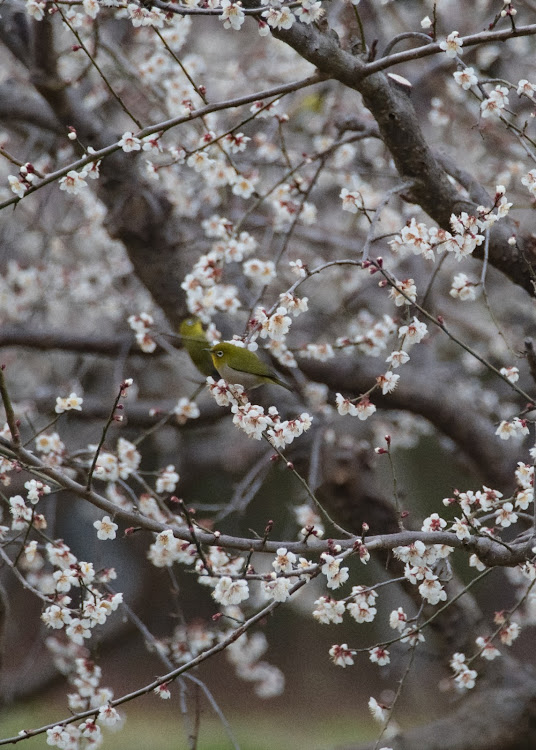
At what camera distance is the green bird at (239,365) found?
7.84ft

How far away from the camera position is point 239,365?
2.42m

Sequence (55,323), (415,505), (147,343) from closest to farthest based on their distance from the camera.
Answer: (147,343) < (55,323) < (415,505)


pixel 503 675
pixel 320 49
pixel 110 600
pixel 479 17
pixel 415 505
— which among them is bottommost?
pixel 503 675

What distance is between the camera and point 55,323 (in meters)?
6.86

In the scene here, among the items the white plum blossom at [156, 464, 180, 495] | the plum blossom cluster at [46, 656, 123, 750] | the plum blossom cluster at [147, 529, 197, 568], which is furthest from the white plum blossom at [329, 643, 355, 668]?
the white plum blossom at [156, 464, 180, 495]

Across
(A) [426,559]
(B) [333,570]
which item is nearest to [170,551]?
(B) [333,570]

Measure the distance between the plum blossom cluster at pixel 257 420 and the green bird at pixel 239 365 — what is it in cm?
30

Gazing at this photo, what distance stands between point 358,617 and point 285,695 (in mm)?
7736

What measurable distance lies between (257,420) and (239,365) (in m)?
0.51

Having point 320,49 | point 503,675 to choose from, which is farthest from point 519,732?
point 320,49

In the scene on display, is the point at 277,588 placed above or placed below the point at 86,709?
below

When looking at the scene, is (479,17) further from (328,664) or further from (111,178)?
(328,664)

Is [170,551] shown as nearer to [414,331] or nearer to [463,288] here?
[414,331]

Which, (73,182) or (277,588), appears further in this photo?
(73,182)
